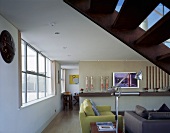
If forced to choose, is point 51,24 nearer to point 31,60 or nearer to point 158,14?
point 158,14

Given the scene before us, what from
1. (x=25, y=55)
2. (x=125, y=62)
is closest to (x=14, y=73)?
(x=25, y=55)

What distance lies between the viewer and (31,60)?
18.6ft

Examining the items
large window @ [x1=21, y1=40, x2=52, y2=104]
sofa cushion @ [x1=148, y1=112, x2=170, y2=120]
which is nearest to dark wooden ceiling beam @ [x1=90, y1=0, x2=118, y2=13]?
sofa cushion @ [x1=148, y1=112, x2=170, y2=120]

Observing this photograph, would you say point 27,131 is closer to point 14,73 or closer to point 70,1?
point 14,73

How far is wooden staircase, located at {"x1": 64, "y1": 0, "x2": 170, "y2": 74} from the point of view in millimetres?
1704

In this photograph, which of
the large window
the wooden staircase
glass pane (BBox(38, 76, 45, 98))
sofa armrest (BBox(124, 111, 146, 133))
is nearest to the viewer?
the wooden staircase

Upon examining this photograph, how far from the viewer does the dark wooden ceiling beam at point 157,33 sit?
61.0 inches

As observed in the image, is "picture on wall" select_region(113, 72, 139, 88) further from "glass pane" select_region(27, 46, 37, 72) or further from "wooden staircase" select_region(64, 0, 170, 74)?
"wooden staircase" select_region(64, 0, 170, 74)

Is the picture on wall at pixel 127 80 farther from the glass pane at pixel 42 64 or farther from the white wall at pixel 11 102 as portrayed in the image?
the white wall at pixel 11 102

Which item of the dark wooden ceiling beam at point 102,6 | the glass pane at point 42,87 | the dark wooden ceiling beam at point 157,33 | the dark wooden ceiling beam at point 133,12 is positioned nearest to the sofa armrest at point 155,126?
the dark wooden ceiling beam at point 157,33

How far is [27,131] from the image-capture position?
4328 mm

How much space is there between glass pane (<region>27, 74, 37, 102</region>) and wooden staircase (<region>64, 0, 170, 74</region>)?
3.72 m

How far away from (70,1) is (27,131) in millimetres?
3304

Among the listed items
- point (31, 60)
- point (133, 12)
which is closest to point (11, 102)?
point (31, 60)
